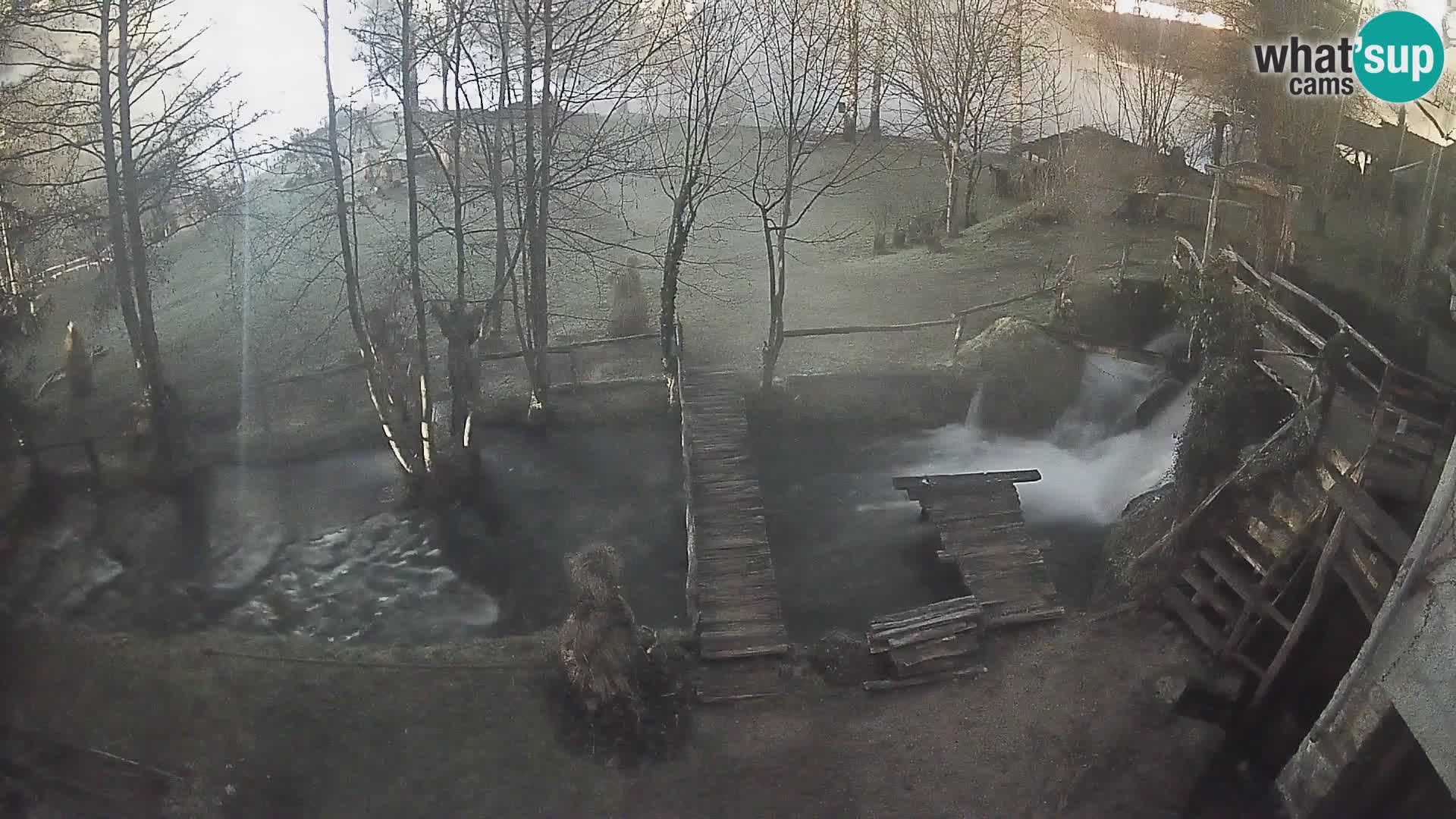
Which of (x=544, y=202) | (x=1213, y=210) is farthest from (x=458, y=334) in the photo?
(x=1213, y=210)

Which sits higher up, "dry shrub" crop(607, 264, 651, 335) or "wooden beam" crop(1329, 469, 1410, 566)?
"dry shrub" crop(607, 264, 651, 335)

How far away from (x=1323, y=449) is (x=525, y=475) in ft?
25.7

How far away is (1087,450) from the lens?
38.0 feet

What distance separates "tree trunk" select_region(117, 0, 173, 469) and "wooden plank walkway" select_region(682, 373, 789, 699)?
591cm

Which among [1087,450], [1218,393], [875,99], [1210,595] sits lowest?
[1210,595]

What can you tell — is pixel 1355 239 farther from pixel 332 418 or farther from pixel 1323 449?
pixel 332 418

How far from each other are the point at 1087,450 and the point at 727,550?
4762mm

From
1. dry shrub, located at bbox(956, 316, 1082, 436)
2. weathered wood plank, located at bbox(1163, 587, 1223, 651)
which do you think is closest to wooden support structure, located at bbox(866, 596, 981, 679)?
weathered wood plank, located at bbox(1163, 587, 1223, 651)

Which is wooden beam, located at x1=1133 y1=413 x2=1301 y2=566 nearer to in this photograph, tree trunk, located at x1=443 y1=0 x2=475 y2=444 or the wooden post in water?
the wooden post in water

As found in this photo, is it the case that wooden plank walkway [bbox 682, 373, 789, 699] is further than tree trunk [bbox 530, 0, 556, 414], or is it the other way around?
tree trunk [bbox 530, 0, 556, 414]

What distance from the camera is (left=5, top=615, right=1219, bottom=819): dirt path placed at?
6707 millimetres

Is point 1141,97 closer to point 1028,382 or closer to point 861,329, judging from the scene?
point 1028,382

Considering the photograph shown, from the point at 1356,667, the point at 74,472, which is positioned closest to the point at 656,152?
the point at 74,472

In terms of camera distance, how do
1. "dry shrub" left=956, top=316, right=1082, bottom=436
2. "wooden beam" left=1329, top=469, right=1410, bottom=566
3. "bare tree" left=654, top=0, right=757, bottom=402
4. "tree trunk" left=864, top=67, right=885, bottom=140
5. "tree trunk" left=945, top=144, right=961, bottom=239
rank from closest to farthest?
"wooden beam" left=1329, top=469, right=1410, bottom=566 → "bare tree" left=654, top=0, right=757, bottom=402 → "dry shrub" left=956, top=316, right=1082, bottom=436 → "tree trunk" left=864, top=67, right=885, bottom=140 → "tree trunk" left=945, top=144, right=961, bottom=239
